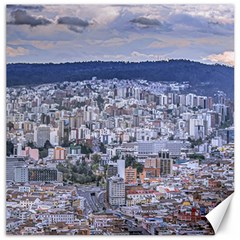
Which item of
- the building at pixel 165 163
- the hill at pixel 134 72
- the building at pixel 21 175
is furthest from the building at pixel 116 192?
the hill at pixel 134 72

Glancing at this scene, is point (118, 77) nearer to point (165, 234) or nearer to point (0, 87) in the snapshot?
point (0, 87)

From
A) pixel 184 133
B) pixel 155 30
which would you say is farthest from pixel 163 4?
pixel 184 133

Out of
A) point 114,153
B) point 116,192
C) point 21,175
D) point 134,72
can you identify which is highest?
point 134,72

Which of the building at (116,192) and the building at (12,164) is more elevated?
the building at (12,164)

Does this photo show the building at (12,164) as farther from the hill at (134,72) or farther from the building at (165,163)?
the building at (165,163)

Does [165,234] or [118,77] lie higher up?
[118,77]

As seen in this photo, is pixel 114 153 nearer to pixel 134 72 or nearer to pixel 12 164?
pixel 134 72

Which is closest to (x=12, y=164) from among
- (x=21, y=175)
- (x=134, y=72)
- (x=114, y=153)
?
(x=21, y=175)
